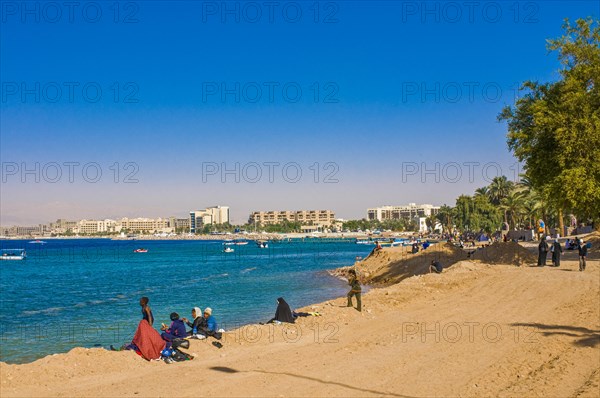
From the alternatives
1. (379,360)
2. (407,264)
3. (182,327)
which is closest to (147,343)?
(182,327)

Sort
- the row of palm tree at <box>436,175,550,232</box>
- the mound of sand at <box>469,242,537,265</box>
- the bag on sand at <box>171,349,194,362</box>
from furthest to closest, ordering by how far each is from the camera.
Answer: the row of palm tree at <box>436,175,550,232</box>
the mound of sand at <box>469,242,537,265</box>
the bag on sand at <box>171,349,194,362</box>

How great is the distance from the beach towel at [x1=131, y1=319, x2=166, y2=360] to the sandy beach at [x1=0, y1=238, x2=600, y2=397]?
313 millimetres

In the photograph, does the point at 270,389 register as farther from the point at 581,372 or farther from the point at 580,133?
the point at 580,133

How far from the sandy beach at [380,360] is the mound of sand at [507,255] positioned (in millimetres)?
14219

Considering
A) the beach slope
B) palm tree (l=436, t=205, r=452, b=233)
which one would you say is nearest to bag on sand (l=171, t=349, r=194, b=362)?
the beach slope

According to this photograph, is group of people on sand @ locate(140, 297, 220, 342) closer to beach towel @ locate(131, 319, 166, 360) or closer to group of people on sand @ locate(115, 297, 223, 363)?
group of people on sand @ locate(115, 297, 223, 363)

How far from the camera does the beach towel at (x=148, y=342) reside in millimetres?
13062

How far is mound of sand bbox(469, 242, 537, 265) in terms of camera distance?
34438 millimetres

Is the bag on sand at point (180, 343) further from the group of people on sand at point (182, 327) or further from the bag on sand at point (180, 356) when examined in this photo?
the group of people on sand at point (182, 327)

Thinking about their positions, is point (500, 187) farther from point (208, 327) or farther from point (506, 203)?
point (208, 327)

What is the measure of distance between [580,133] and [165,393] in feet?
84.7

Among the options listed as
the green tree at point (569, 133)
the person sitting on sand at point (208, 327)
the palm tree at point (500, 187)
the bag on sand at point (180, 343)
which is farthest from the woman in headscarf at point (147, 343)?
the palm tree at point (500, 187)

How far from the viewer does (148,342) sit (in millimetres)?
13148

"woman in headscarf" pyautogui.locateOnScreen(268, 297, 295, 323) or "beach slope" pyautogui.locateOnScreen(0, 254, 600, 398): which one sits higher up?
"woman in headscarf" pyautogui.locateOnScreen(268, 297, 295, 323)
